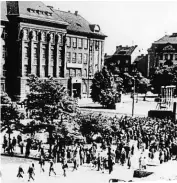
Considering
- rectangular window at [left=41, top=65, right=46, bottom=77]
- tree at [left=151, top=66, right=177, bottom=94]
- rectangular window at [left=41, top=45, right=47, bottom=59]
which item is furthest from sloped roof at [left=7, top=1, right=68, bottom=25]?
tree at [left=151, top=66, right=177, bottom=94]

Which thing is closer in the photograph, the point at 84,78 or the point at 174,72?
the point at 84,78

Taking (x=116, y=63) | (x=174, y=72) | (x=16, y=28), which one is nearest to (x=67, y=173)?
(x=16, y=28)

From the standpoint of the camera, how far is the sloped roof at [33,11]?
75.1 feet

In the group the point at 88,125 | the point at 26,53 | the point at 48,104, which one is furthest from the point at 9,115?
the point at 26,53

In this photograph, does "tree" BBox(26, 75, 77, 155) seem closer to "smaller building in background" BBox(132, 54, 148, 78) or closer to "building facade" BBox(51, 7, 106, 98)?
"building facade" BBox(51, 7, 106, 98)

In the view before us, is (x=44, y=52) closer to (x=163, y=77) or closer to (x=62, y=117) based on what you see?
(x=62, y=117)

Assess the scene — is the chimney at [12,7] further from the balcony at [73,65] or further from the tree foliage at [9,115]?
the tree foliage at [9,115]

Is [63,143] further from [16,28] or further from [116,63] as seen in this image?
[116,63]

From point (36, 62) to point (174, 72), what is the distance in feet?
107

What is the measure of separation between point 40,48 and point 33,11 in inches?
85.2

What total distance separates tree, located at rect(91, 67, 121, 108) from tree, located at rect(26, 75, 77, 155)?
40.3 feet

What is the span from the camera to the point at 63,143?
19.7m

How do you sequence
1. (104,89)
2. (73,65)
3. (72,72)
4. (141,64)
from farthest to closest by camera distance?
(141,64), (104,89), (72,72), (73,65)

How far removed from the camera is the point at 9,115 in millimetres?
20219
